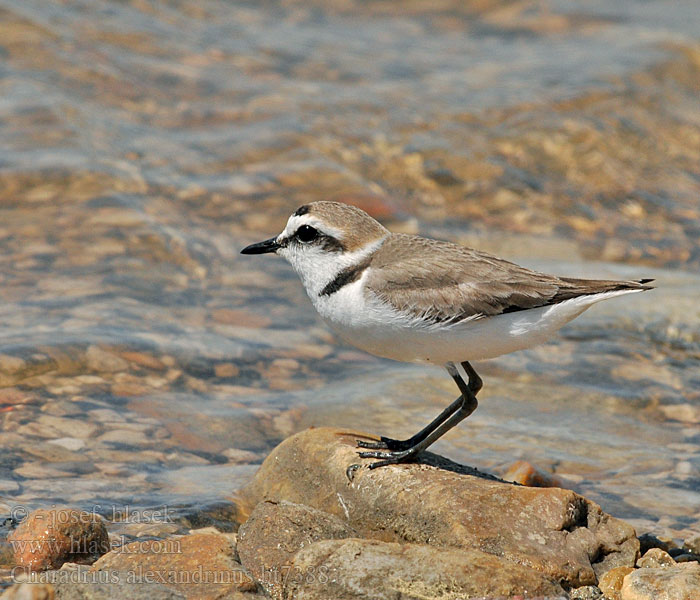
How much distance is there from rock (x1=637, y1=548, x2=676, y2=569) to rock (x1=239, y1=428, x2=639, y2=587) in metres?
0.08

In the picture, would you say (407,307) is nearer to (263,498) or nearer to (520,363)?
(263,498)

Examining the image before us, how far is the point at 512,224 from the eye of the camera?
11.3 m

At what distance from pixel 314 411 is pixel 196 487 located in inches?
57.1

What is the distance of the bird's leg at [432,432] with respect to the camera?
5.60 meters

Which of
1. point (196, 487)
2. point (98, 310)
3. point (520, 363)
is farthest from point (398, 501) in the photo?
point (98, 310)

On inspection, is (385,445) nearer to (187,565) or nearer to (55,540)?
(187,565)

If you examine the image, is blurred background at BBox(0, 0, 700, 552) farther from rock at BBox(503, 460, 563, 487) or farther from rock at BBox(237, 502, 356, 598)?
rock at BBox(237, 502, 356, 598)

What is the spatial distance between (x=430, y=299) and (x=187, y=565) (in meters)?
1.98

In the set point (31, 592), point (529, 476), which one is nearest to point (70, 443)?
point (31, 592)

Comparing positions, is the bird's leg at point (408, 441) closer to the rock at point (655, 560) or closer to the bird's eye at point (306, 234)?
the bird's eye at point (306, 234)

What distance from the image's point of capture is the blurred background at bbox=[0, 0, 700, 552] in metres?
6.80

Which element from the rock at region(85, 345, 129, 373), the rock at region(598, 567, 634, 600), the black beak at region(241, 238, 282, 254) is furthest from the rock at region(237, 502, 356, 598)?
the rock at region(85, 345, 129, 373)

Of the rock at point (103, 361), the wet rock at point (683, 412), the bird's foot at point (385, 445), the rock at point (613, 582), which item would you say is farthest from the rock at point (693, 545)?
the rock at point (103, 361)

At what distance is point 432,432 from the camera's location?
19.1 ft
